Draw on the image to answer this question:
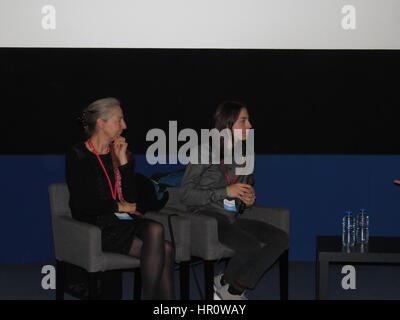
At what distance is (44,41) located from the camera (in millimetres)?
5863

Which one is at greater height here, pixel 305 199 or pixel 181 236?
pixel 305 199

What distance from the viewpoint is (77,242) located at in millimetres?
4336

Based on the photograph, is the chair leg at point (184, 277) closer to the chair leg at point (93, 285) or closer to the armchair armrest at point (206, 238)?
the armchair armrest at point (206, 238)

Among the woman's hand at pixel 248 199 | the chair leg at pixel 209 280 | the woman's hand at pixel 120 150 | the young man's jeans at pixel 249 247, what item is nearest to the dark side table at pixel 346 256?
the young man's jeans at pixel 249 247

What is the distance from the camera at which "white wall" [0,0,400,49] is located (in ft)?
19.2

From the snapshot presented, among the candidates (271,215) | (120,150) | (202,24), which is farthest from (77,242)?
(202,24)

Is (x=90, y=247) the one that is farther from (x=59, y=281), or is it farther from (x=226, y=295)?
(x=226, y=295)

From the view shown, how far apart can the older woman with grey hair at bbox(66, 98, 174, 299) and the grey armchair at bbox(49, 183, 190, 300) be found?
0.07 metres

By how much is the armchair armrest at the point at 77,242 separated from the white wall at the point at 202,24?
5.96 feet

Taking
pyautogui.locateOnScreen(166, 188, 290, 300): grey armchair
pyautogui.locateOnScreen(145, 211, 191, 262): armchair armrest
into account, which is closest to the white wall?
pyautogui.locateOnScreen(166, 188, 290, 300): grey armchair

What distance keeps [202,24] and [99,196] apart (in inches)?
80.1

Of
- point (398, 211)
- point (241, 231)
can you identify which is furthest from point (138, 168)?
point (398, 211)

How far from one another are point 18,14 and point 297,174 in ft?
7.85

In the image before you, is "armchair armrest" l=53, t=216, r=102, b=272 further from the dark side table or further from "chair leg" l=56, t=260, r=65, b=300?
the dark side table
